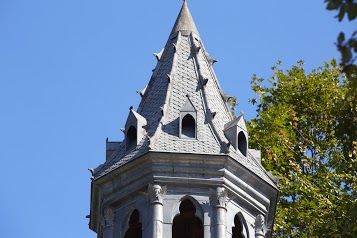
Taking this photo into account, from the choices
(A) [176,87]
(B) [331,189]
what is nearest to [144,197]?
(A) [176,87]

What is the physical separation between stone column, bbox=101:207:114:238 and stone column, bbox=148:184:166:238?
1.22 m

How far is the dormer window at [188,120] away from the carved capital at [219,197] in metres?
1.63

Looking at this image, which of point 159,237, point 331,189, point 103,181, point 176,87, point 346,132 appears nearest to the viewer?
point 159,237

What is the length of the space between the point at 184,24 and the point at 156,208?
665 centimetres

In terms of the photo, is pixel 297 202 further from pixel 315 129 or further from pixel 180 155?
pixel 180 155

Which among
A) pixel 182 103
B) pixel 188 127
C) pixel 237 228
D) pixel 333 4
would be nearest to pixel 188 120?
pixel 188 127

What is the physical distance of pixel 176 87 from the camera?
84.4 feet

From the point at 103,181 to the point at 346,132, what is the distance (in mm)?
16833

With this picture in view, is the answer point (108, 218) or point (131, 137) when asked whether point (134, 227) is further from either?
point (131, 137)

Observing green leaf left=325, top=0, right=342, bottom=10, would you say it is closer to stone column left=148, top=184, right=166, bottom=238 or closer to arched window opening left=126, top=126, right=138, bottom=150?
stone column left=148, top=184, right=166, bottom=238

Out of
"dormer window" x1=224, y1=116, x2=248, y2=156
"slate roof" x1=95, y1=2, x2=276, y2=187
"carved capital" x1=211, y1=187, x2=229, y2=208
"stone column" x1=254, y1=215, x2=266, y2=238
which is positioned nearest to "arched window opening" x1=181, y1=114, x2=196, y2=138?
"slate roof" x1=95, y1=2, x2=276, y2=187

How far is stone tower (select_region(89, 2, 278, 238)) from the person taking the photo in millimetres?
23031

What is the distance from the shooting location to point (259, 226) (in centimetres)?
2406

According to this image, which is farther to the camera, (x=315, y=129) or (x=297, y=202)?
(x=315, y=129)
